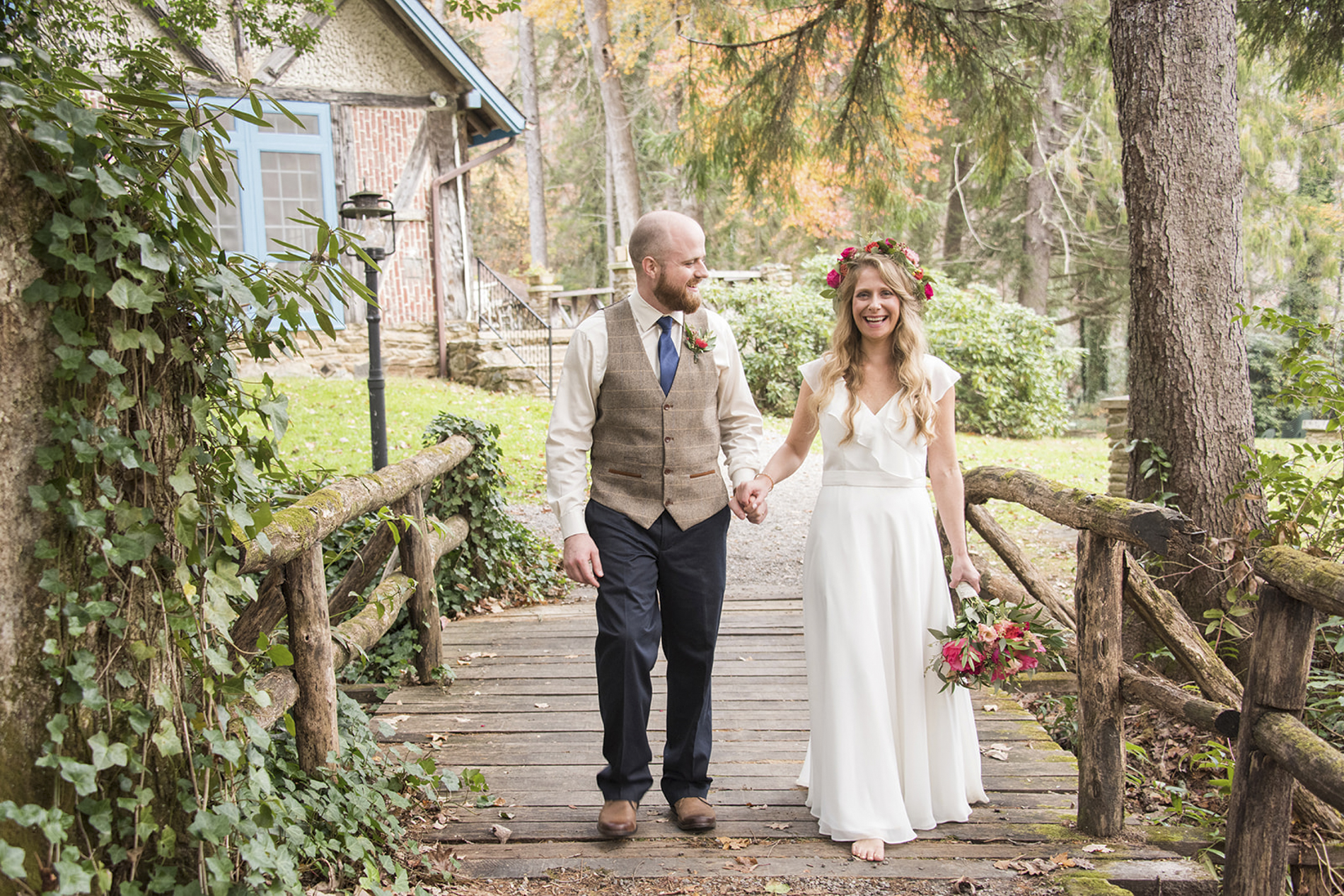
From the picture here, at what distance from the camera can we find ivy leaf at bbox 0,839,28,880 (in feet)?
5.22

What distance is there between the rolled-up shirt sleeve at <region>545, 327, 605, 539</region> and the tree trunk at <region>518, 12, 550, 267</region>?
22.8m

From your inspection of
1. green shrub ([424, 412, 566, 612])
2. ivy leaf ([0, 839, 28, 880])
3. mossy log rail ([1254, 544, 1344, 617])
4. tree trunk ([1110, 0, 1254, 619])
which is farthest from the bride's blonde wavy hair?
green shrub ([424, 412, 566, 612])

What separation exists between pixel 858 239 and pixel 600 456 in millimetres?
20912

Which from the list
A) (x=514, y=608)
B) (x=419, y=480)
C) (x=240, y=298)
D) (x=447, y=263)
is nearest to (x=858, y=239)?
(x=447, y=263)

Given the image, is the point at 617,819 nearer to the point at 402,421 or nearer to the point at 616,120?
the point at 402,421

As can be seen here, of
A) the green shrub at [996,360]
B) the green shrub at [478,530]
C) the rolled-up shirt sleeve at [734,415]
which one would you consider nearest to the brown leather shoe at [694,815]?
the rolled-up shirt sleeve at [734,415]

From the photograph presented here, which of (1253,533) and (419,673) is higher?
(1253,533)

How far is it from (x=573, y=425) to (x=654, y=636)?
73 centimetres

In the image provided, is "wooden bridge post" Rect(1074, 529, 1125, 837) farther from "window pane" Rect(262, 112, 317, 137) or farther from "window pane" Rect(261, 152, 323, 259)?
"window pane" Rect(262, 112, 317, 137)

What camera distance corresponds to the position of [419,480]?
4.64m

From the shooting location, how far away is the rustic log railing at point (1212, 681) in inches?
97.7

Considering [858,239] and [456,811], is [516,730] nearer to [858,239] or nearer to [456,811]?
[456,811]

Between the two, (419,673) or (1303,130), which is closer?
(419,673)

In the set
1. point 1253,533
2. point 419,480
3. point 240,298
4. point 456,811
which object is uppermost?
point 240,298
